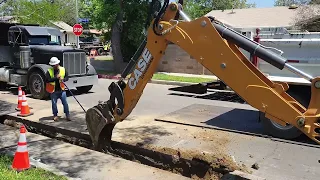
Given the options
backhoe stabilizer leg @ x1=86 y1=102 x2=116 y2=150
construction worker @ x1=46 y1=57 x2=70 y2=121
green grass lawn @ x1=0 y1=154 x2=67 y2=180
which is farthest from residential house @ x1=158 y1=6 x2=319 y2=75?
green grass lawn @ x1=0 y1=154 x2=67 y2=180

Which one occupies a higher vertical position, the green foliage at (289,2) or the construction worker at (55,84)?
the green foliage at (289,2)

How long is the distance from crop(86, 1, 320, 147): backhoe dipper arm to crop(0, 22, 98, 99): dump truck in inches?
278

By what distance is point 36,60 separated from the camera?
12898 mm

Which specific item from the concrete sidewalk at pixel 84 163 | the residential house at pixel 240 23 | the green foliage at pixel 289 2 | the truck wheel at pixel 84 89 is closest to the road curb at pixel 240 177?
the concrete sidewalk at pixel 84 163

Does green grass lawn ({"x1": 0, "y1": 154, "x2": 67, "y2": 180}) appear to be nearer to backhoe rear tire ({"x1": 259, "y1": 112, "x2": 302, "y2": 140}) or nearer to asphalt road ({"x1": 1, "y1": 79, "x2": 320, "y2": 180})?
asphalt road ({"x1": 1, "y1": 79, "x2": 320, "y2": 180})

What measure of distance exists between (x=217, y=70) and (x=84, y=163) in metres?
2.68

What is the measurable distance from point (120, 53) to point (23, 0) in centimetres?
957

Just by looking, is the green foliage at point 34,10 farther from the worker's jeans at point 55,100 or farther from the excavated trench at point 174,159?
the excavated trench at point 174,159

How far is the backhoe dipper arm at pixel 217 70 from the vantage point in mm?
3914

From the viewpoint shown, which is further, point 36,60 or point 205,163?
point 36,60

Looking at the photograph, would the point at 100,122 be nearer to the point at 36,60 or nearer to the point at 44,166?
the point at 44,166

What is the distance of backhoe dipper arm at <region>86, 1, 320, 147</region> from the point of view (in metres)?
3.91

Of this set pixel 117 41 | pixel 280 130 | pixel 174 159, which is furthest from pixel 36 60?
pixel 280 130

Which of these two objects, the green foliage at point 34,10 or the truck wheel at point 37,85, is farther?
the green foliage at point 34,10
